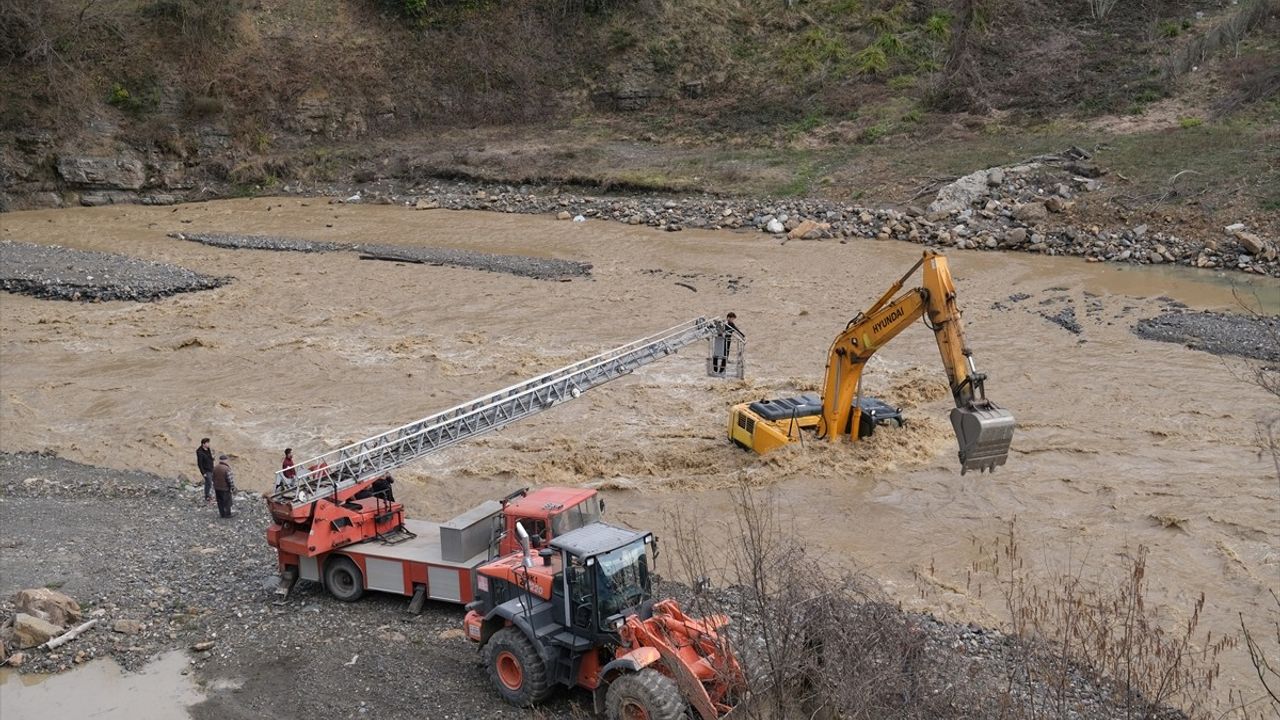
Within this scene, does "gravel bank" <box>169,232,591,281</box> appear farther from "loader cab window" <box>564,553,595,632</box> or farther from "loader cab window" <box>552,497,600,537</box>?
"loader cab window" <box>564,553,595,632</box>

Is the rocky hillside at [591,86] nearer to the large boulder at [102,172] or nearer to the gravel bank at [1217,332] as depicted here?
the large boulder at [102,172]

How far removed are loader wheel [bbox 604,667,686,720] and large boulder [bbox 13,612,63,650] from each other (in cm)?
676

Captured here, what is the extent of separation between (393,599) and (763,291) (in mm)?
18094

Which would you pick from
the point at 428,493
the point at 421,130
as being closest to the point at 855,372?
the point at 428,493

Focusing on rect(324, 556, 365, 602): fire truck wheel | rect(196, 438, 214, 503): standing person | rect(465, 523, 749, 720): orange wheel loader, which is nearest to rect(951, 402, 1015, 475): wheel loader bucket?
rect(465, 523, 749, 720): orange wheel loader

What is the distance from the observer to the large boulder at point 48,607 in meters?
12.9

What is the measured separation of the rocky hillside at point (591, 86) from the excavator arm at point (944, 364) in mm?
21581

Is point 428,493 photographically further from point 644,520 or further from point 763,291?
point 763,291

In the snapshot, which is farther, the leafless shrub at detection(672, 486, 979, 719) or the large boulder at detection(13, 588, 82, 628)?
the large boulder at detection(13, 588, 82, 628)

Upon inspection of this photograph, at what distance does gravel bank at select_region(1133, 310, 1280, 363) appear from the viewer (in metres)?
23.8

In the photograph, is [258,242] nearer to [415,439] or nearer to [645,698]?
Result: [415,439]

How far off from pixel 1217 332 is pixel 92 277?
93.0 ft

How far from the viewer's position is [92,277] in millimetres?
30562

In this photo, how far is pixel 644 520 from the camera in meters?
17.1
